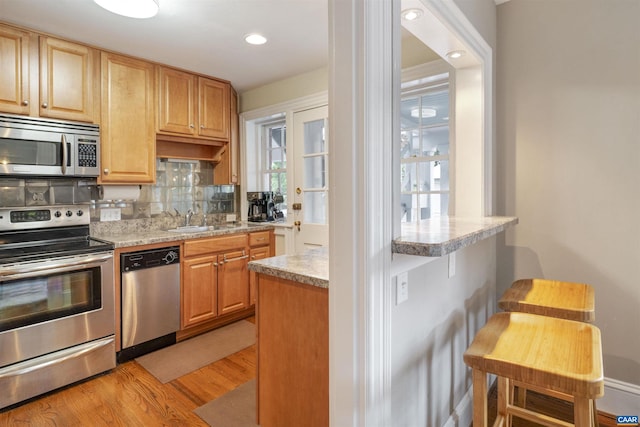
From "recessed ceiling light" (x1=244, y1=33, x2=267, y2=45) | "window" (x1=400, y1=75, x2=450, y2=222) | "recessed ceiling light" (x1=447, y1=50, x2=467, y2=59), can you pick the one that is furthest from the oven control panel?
"recessed ceiling light" (x1=447, y1=50, x2=467, y2=59)

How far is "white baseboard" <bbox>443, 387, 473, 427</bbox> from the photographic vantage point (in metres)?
1.68

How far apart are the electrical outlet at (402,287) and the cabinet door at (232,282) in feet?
7.37

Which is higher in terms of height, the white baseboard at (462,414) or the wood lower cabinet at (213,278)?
the wood lower cabinet at (213,278)

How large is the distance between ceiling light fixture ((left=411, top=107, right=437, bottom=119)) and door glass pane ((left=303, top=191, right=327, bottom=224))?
42.4 inches

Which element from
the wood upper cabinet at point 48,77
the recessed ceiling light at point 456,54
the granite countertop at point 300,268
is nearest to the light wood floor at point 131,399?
the granite countertop at point 300,268

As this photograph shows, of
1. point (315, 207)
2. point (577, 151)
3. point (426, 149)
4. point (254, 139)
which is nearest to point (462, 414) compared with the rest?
point (577, 151)

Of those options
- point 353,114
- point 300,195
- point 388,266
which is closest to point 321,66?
point 300,195

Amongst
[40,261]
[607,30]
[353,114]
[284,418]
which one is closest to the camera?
[353,114]

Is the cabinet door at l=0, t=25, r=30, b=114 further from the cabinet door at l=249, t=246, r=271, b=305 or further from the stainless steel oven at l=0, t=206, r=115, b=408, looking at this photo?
the cabinet door at l=249, t=246, r=271, b=305

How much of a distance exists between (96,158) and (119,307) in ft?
3.73

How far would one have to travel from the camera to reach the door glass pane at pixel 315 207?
10.8 ft

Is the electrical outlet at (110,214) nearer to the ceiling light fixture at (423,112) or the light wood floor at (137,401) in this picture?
the light wood floor at (137,401)

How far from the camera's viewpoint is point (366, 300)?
105cm

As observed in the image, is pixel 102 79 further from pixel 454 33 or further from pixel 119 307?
pixel 454 33
